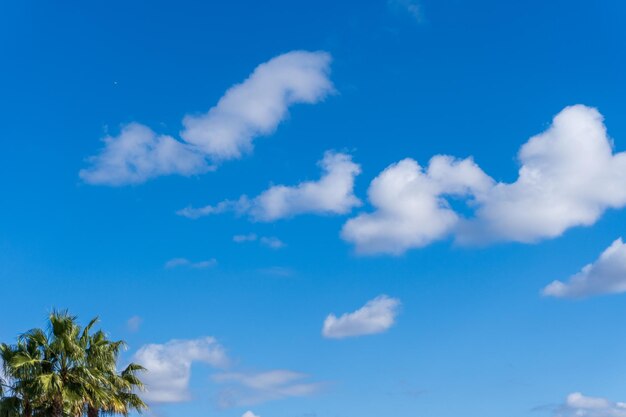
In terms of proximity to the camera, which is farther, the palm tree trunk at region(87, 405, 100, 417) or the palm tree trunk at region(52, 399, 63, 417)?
the palm tree trunk at region(87, 405, 100, 417)

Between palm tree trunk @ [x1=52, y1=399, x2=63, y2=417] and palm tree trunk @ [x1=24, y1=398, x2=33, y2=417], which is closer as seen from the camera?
palm tree trunk @ [x1=52, y1=399, x2=63, y2=417]

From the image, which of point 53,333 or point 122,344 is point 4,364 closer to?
point 53,333

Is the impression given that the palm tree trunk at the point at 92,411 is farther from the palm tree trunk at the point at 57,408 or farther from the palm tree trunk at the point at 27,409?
the palm tree trunk at the point at 27,409

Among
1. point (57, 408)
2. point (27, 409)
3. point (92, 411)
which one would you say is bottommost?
point (57, 408)

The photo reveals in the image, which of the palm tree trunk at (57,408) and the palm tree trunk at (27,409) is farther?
the palm tree trunk at (27,409)

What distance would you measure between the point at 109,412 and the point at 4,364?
5537 mm

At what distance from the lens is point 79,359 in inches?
1463

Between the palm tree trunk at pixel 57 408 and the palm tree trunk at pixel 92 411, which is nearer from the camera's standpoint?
the palm tree trunk at pixel 57 408

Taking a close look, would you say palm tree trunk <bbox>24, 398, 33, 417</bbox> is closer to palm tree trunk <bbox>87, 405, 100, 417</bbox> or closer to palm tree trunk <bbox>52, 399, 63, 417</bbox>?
palm tree trunk <bbox>52, 399, 63, 417</bbox>

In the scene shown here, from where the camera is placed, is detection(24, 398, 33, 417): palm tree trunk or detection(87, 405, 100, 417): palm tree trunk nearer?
detection(24, 398, 33, 417): palm tree trunk

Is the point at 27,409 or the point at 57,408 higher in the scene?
the point at 27,409

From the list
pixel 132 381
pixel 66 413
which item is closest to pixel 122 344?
pixel 132 381

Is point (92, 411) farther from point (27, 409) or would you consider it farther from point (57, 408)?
point (27, 409)

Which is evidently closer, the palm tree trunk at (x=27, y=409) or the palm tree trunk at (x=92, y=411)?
the palm tree trunk at (x=27, y=409)
